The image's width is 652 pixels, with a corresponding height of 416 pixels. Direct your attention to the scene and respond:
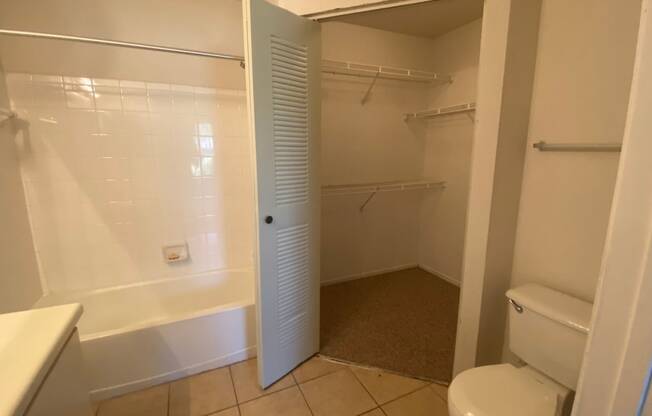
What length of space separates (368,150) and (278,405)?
2.18 m

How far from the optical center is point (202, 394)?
167cm

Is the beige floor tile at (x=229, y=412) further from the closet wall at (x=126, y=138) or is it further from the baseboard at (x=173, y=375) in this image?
the closet wall at (x=126, y=138)

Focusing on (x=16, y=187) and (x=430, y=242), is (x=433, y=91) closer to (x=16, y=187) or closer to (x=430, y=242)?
(x=430, y=242)

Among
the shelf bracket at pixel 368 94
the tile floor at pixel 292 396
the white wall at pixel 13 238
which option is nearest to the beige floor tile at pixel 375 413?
the tile floor at pixel 292 396

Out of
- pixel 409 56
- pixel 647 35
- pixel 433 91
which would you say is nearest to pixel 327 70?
pixel 409 56

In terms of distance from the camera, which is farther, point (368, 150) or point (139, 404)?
point (368, 150)

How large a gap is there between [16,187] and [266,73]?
1.67 m

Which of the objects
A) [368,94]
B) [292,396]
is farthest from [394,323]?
[368,94]

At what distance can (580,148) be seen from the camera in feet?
4.05

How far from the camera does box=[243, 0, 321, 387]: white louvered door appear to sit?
1.42 meters

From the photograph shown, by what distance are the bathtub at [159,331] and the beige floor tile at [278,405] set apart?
0.37m

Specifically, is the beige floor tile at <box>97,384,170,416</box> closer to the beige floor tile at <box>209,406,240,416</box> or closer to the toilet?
the beige floor tile at <box>209,406,240,416</box>

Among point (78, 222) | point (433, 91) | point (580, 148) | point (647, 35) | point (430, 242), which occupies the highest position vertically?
point (433, 91)

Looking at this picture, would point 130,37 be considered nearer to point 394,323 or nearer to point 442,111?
point 442,111
